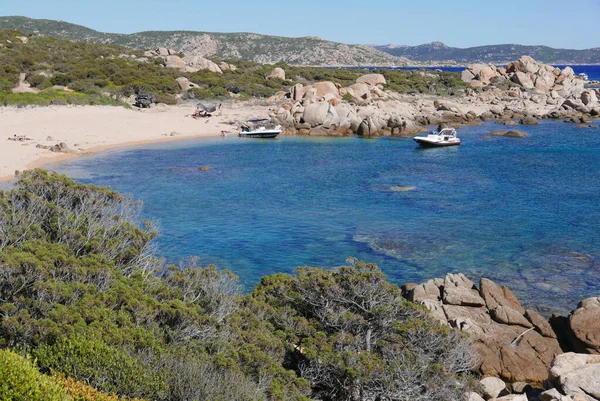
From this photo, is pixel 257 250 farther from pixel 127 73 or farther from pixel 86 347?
pixel 127 73

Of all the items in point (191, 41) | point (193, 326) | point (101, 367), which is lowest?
point (193, 326)

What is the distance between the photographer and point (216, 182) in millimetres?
36969

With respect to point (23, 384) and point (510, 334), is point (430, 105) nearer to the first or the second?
point (510, 334)

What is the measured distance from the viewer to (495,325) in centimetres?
1603

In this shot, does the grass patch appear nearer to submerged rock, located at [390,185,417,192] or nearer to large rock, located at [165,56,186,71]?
large rock, located at [165,56,186,71]

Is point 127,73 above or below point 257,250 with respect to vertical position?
above

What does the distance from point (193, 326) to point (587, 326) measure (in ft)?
35.8

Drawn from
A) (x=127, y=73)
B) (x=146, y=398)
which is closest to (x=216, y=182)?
Answer: (x=146, y=398)

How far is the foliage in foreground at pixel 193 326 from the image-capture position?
8875 millimetres

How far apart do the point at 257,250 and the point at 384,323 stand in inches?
478

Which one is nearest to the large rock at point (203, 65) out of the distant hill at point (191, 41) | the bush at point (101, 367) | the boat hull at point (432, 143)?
the boat hull at point (432, 143)

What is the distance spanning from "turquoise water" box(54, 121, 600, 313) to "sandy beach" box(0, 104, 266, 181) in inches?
105

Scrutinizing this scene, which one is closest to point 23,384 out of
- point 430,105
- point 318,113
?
point 318,113

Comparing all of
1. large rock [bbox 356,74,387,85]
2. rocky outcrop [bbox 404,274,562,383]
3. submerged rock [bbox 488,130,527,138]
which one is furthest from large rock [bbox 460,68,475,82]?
rocky outcrop [bbox 404,274,562,383]
